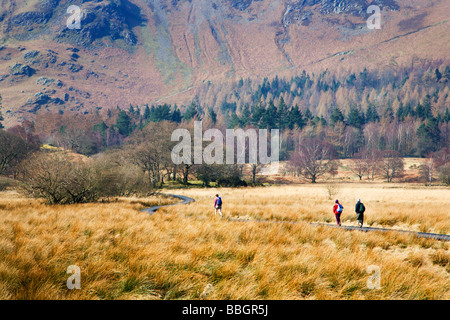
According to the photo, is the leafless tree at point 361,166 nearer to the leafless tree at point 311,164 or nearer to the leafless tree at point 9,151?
the leafless tree at point 311,164

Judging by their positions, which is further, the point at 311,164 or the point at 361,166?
the point at 361,166

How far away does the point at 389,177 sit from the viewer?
67062 millimetres

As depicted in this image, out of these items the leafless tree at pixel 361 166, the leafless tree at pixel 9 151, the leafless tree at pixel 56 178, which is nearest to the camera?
the leafless tree at pixel 56 178

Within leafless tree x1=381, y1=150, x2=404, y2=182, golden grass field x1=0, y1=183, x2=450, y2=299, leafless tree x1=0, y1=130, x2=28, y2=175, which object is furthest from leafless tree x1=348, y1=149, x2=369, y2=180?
leafless tree x1=0, y1=130, x2=28, y2=175

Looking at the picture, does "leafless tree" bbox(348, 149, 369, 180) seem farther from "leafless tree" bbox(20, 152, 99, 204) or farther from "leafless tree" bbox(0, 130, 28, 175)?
"leafless tree" bbox(0, 130, 28, 175)

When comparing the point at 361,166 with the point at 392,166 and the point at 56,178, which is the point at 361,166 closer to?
the point at 392,166

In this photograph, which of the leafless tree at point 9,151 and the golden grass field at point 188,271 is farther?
the leafless tree at point 9,151

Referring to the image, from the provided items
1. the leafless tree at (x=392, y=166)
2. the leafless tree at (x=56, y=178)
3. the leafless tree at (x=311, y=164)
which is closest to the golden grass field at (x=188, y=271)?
the leafless tree at (x=56, y=178)

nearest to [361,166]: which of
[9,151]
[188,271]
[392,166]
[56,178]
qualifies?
[392,166]

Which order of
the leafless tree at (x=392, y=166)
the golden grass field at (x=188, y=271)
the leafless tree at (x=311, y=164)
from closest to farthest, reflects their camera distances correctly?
the golden grass field at (x=188, y=271)
the leafless tree at (x=392, y=166)
the leafless tree at (x=311, y=164)
